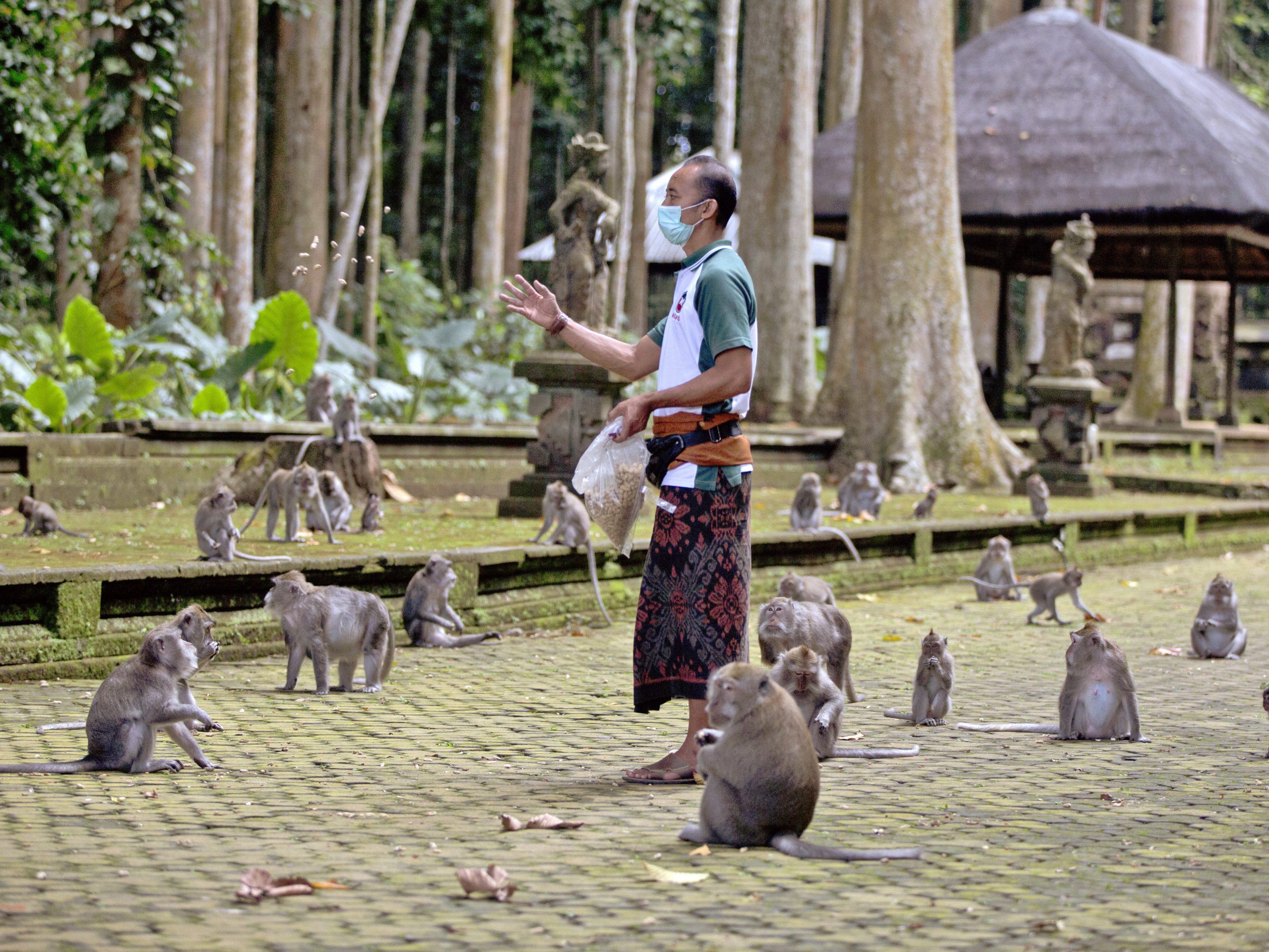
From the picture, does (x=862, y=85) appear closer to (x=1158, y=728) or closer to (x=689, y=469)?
(x=1158, y=728)

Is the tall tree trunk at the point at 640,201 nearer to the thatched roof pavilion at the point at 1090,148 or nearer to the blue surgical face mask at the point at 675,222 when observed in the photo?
the thatched roof pavilion at the point at 1090,148

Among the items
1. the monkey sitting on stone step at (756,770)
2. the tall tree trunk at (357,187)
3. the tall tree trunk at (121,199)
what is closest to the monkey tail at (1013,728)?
the monkey sitting on stone step at (756,770)

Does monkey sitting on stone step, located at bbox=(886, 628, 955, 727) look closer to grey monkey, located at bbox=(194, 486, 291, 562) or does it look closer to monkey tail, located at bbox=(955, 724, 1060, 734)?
monkey tail, located at bbox=(955, 724, 1060, 734)

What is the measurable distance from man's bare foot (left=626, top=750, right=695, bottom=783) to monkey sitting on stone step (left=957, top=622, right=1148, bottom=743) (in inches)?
65.3

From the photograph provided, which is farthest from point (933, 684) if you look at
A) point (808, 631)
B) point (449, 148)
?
point (449, 148)

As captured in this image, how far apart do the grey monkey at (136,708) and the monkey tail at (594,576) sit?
7.16 ft

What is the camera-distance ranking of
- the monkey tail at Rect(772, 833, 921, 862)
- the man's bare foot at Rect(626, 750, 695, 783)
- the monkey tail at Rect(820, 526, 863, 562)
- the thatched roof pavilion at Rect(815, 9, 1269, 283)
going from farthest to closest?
1. the thatched roof pavilion at Rect(815, 9, 1269, 283)
2. the monkey tail at Rect(820, 526, 863, 562)
3. the man's bare foot at Rect(626, 750, 695, 783)
4. the monkey tail at Rect(772, 833, 921, 862)

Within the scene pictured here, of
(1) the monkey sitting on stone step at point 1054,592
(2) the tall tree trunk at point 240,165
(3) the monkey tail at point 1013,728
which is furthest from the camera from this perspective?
(2) the tall tree trunk at point 240,165

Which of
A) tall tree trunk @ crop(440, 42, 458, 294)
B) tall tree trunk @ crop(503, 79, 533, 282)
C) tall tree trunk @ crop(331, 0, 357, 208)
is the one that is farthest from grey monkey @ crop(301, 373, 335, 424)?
tall tree trunk @ crop(440, 42, 458, 294)

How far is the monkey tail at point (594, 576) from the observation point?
681 cm

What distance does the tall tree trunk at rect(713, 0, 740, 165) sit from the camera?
20812mm

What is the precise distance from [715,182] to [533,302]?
69cm

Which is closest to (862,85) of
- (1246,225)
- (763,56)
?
(763,56)

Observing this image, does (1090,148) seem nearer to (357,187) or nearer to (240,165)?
(357,187)
